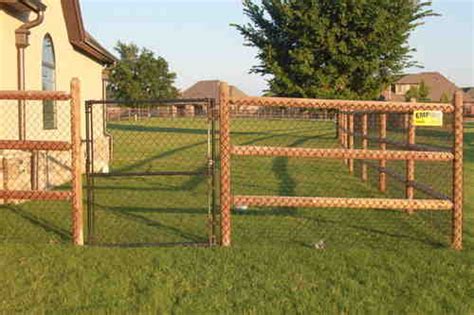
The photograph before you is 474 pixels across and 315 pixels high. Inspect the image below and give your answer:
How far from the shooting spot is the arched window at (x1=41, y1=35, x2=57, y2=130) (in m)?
11.9

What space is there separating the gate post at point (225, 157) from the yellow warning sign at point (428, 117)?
2343 millimetres

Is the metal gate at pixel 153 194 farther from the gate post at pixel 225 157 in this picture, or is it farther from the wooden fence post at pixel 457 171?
the wooden fence post at pixel 457 171

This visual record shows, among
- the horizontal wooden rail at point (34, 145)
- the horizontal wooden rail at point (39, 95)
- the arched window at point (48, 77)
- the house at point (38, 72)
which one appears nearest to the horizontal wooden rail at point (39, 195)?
the horizontal wooden rail at point (34, 145)

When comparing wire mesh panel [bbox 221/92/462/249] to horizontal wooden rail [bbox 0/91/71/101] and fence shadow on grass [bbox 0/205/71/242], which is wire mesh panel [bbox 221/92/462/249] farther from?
fence shadow on grass [bbox 0/205/71/242]

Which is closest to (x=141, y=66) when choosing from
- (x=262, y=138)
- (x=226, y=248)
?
(x=262, y=138)

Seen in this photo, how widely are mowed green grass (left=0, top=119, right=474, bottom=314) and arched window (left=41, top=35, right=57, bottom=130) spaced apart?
335 cm

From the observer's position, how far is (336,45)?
28688 millimetres

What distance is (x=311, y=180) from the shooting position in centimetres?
1275

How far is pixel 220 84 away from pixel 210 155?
85 centimetres

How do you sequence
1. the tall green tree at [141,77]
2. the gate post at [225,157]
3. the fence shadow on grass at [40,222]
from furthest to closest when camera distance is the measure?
1. the tall green tree at [141,77]
2. the fence shadow on grass at [40,222]
3. the gate post at [225,157]

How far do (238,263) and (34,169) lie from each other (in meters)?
6.01

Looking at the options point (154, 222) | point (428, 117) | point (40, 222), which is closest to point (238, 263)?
point (154, 222)

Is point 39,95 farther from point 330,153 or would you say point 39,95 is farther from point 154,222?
point 330,153

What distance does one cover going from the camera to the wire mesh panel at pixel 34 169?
662 cm
